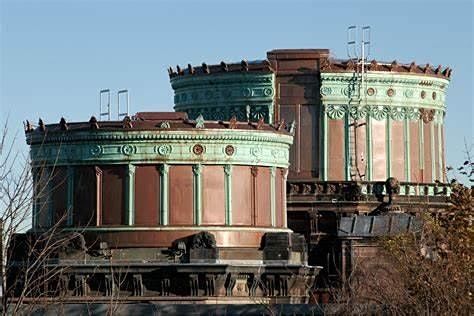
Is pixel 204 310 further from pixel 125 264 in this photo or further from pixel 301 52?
pixel 301 52

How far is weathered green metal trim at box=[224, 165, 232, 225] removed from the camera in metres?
86.8

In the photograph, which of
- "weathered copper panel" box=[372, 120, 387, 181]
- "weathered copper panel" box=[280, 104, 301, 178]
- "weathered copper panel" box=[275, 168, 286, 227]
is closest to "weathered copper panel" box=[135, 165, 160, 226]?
"weathered copper panel" box=[275, 168, 286, 227]

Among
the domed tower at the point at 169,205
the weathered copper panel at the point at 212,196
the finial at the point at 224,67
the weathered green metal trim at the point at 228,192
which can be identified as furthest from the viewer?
the finial at the point at 224,67

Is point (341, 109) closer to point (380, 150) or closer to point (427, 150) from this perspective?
point (380, 150)

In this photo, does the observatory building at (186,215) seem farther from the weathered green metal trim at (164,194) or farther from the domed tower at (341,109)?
the domed tower at (341,109)

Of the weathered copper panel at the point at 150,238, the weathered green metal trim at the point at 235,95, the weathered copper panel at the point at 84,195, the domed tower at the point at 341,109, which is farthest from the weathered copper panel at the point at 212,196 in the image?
the weathered green metal trim at the point at 235,95

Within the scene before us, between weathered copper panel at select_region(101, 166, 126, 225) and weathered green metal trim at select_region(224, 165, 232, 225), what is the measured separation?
4572mm

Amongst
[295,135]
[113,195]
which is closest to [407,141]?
[295,135]

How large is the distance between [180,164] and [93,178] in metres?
4.05

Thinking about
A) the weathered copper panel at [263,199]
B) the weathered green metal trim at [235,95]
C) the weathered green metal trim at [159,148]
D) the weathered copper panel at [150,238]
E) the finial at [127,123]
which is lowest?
the weathered copper panel at [150,238]

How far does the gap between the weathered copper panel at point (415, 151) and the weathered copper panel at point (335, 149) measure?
4007 mm

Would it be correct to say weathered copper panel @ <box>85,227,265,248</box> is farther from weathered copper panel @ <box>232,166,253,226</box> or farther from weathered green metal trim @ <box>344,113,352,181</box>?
weathered green metal trim @ <box>344,113,352,181</box>

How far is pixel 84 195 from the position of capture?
87.2 metres

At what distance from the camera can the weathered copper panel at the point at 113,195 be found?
8656cm
